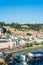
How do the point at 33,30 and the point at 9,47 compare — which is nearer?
the point at 9,47

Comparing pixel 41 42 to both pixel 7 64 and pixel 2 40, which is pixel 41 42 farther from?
pixel 7 64

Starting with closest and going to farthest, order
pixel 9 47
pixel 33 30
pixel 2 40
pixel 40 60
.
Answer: pixel 40 60
pixel 9 47
pixel 2 40
pixel 33 30

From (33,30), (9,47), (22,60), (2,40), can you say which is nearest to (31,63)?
(22,60)

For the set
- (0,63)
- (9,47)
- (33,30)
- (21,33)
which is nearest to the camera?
(0,63)

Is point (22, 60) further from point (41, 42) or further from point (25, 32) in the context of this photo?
point (25, 32)

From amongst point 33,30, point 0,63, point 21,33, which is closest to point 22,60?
point 0,63

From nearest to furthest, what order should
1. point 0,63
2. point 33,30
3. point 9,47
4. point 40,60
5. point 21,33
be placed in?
point 0,63, point 40,60, point 9,47, point 21,33, point 33,30

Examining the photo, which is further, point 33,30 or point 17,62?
point 33,30

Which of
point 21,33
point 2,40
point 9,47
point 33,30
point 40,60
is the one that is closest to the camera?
point 40,60
